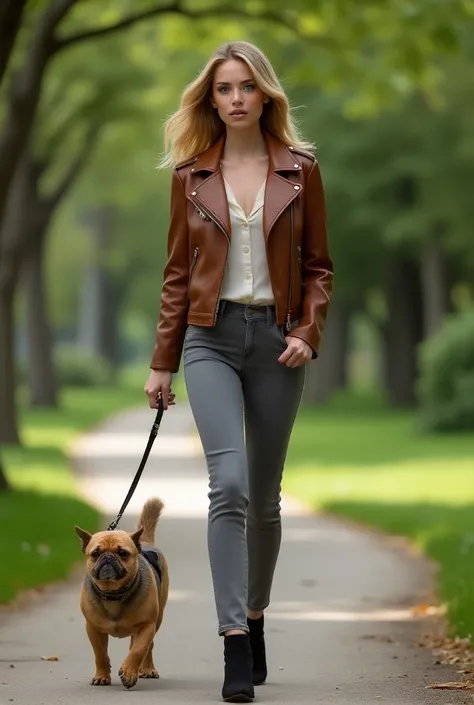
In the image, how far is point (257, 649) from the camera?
6559mm

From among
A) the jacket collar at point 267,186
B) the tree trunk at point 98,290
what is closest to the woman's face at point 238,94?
the jacket collar at point 267,186

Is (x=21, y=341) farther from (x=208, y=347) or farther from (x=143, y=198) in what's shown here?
(x=208, y=347)

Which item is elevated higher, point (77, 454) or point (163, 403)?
point (77, 454)

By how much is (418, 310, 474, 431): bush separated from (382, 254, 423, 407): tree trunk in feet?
33.5

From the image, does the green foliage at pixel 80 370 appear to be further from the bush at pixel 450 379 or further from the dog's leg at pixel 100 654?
the dog's leg at pixel 100 654

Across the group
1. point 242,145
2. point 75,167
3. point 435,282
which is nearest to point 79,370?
point 435,282

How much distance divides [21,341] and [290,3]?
93.4 metres

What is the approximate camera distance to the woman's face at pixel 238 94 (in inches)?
248

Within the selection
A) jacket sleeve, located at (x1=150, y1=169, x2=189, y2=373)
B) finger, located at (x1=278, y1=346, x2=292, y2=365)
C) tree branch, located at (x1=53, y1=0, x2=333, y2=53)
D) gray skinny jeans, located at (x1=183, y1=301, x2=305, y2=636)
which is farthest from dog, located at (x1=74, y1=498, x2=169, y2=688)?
tree branch, located at (x1=53, y1=0, x2=333, y2=53)

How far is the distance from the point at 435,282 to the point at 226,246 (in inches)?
1272

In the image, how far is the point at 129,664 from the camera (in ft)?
20.1

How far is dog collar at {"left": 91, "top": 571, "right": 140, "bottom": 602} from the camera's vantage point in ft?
19.7

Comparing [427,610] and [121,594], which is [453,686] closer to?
Result: [121,594]

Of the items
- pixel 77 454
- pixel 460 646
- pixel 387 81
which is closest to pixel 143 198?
pixel 77 454
